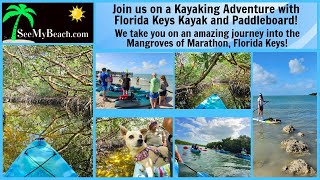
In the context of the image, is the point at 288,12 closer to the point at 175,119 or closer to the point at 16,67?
the point at 175,119

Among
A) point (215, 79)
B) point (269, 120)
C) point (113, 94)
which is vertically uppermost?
point (215, 79)

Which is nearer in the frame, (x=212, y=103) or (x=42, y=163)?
(x=212, y=103)

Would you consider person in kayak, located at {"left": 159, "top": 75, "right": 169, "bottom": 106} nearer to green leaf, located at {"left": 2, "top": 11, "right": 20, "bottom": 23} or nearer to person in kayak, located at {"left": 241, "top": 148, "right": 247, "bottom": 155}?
person in kayak, located at {"left": 241, "top": 148, "right": 247, "bottom": 155}

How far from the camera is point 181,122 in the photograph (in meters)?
10.2

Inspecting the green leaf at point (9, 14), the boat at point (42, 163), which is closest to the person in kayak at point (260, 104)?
the boat at point (42, 163)

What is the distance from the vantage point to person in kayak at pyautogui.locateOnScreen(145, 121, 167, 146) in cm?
1026

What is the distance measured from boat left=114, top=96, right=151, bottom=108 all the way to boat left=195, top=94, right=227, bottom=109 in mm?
800

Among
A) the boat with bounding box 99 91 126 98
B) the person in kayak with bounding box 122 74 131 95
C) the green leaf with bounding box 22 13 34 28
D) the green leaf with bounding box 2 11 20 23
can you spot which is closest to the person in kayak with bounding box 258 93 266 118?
the person in kayak with bounding box 122 74 131 95

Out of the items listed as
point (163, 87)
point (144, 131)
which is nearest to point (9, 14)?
point (163, 87)

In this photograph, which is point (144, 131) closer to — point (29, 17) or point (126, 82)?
point (126, 82)

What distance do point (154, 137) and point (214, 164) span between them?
3.31 feet

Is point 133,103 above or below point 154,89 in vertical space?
below

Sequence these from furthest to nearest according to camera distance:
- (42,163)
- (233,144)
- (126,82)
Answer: (42,163), (126,82), (233,144)

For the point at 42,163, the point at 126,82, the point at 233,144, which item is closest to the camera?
the point at 233,144
